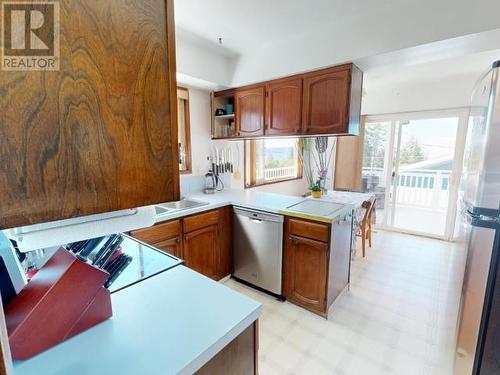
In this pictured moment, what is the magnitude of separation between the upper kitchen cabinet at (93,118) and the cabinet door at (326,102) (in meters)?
1.82

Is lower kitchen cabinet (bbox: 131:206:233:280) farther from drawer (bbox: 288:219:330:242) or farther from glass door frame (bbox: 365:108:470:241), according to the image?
glass door frame (bbox: 365:108:470:241)

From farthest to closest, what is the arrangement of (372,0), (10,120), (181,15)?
(181,15), (372,0), (10,120)

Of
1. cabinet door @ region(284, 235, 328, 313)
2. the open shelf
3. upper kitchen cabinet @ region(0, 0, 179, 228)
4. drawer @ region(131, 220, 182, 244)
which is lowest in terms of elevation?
cabinet door @ region(284, 235, 328, 313)

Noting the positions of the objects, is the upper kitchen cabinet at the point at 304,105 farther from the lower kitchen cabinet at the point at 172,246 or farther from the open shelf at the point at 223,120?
the lower kitchen cabinet at the point at 172,246

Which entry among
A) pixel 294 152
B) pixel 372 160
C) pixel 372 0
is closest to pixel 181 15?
pixel 372 0

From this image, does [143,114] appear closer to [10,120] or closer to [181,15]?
[10,120]

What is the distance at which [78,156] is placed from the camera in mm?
476

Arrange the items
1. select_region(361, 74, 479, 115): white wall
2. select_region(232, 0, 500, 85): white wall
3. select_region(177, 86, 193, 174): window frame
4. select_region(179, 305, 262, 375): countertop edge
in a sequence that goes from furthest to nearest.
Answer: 1. select_region(361, 74, 479, 115): white wall
2. select_region(177, 86, 193, 174): window frame
3. select_region(232, 0, 500, 85): white wall
4. select_region(179, 305, 262, 375): countertop edge

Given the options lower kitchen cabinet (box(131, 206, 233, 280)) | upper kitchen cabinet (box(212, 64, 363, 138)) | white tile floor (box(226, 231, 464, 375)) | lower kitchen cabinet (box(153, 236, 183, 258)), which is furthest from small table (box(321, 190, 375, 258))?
lower kitchen cabinet (box(153, 236, 183, 258))

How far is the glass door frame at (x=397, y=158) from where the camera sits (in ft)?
11.4

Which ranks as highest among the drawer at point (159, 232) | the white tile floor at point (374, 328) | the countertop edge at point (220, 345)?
the countertop edge at point (220, 345)

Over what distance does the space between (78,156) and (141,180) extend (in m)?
0.13

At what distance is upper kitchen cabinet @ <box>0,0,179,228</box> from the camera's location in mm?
417

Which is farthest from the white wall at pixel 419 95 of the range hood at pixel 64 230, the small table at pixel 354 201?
the range hood at pixel 64 230
